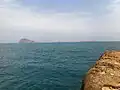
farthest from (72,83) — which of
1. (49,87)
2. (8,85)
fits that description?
(8,85)

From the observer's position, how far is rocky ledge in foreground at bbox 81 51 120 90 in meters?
7.03

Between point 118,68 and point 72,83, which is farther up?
point 118,68

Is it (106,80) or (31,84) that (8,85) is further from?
(106,80)

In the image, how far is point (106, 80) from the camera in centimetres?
741

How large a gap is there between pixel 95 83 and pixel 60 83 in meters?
17.9

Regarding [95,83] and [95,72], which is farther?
[95,72]

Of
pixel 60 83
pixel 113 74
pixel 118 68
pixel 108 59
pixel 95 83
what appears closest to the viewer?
pixel 95 83

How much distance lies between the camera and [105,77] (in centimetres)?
766

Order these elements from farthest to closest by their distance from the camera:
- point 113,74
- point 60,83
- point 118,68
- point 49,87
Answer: point 60,83, point 49,87, point 118,68, point 113,74

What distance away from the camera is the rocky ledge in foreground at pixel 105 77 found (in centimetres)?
703

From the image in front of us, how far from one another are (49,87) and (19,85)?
14.0 ft

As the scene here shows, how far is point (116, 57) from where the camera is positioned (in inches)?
384

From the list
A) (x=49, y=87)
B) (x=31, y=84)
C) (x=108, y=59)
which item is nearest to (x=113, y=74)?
(x=108, y=59)

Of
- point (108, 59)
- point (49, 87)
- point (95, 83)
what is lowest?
point (49, 87)
